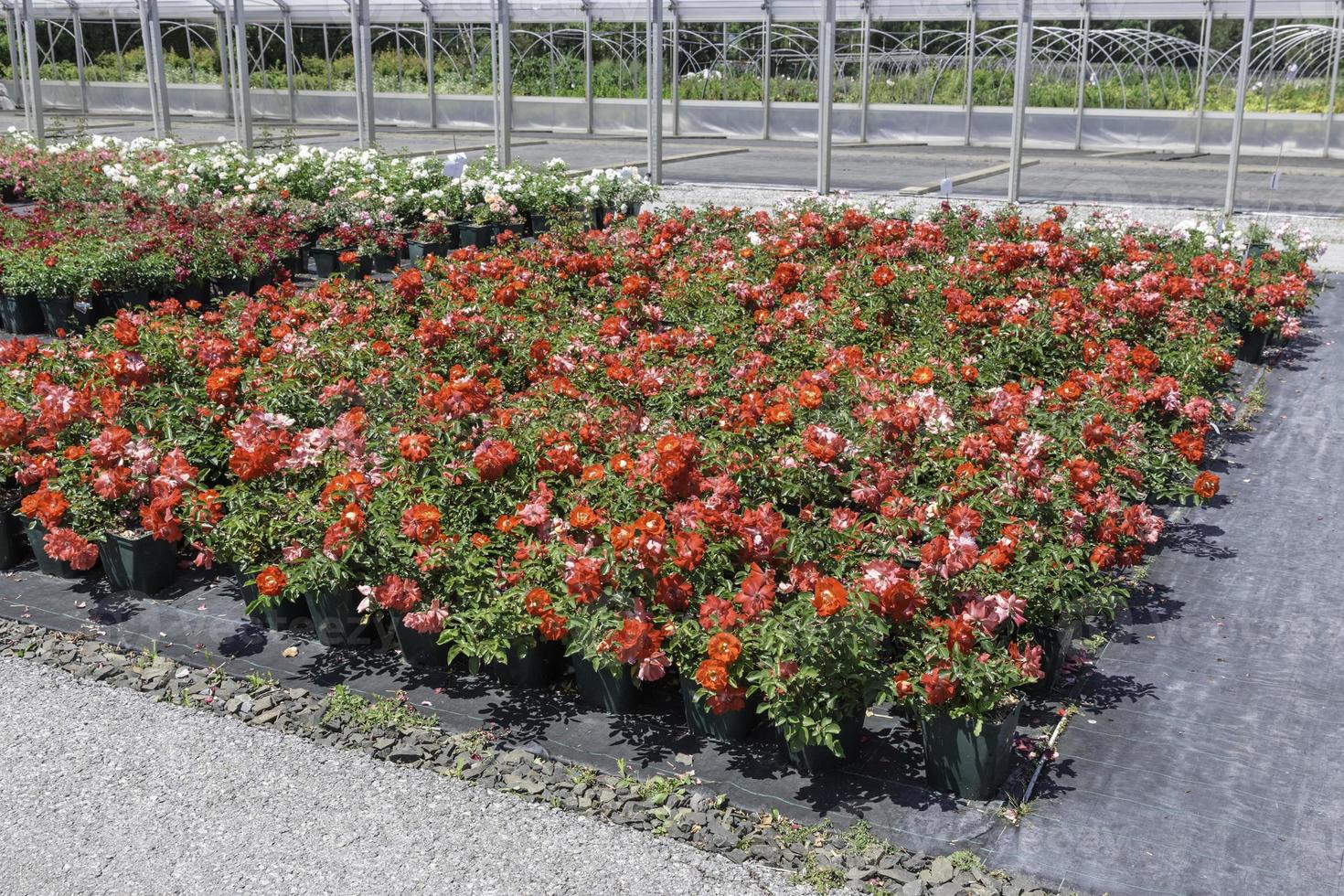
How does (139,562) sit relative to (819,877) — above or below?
above

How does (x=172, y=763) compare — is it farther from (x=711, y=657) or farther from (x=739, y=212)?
(x=739, y=212)

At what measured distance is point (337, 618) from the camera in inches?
173

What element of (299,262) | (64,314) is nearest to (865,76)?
(299,262)

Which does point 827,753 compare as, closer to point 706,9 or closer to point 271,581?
point 271,581

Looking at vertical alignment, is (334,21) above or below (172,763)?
above

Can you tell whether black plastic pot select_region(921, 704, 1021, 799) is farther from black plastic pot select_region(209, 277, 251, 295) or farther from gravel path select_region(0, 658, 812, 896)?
black plastic pot select_region(209, 277, 251, 295)

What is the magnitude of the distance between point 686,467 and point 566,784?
1.03 meters

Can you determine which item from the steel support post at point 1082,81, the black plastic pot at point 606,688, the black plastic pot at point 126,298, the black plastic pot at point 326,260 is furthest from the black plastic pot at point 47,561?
the steel support post at point 1082,81

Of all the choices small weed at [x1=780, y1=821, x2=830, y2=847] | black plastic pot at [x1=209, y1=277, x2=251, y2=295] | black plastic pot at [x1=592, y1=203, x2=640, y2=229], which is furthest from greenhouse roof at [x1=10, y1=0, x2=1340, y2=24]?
small weed at [x1=780, y1=821, x2=830, y2=847]

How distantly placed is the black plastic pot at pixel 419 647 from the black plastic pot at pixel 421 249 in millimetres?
7530

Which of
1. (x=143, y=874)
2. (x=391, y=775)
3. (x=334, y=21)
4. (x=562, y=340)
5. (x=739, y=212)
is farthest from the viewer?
(x=334, y=21)

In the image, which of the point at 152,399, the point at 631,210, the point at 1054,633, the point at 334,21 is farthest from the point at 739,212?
the point at 334,21

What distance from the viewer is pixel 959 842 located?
3.30m

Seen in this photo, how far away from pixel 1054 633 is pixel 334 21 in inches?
962
